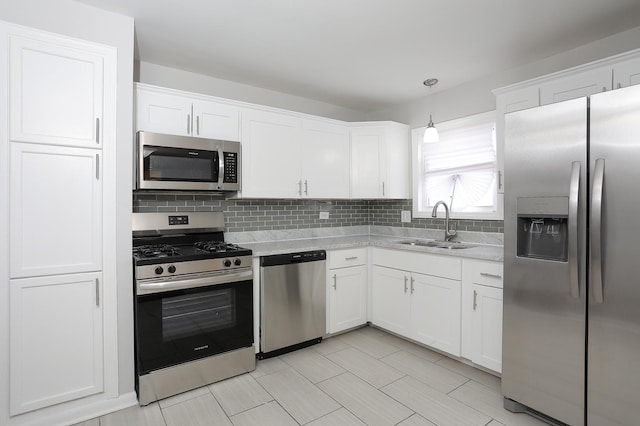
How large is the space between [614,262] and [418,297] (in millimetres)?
1559

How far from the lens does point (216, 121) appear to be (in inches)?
113

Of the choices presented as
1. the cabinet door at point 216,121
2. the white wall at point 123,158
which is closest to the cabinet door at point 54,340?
the white wall at point 123,158

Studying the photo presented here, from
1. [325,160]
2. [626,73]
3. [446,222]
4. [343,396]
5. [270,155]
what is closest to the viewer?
[626,73]

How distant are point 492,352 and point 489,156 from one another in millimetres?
1757

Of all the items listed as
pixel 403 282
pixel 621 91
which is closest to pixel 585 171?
pixel 621 91

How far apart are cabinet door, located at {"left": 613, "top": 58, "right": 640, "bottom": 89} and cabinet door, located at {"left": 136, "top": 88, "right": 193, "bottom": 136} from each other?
2.99 metres

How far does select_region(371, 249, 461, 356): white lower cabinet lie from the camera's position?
2.80 metres

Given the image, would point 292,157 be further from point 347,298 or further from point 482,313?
point 482,313

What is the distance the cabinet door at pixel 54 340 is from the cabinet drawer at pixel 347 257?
6.18 feet

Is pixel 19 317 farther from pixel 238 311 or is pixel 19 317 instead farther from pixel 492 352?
pixel 492 352

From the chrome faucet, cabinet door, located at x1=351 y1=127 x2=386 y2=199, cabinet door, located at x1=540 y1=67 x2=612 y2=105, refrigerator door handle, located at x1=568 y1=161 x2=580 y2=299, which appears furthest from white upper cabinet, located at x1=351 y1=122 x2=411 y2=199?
refrigerator door handle, located at x1=568 y1=161 x2=580 y2=299

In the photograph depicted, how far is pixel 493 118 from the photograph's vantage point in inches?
124

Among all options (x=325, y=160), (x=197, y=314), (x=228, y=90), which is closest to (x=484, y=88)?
(x=325, y=160)

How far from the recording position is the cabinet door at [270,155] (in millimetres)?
3033
